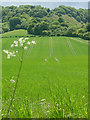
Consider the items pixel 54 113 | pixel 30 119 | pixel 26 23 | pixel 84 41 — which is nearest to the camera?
pixel 30 119

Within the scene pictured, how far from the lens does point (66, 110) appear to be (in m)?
2.94

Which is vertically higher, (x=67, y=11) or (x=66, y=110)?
(x=67, y=11)

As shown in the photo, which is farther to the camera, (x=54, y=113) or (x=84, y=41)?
(x=84, y=41)

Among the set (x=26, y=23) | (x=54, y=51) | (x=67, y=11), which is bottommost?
(x=54, y=51)

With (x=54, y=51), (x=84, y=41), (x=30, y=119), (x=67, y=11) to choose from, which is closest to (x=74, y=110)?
(x=30, y=119)

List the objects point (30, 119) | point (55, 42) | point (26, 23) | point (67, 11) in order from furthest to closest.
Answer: point (67, 11) → point (55, 42) → point (26, 23) → point (30, 119)

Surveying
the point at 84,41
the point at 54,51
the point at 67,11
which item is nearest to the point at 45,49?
the point at 54,51

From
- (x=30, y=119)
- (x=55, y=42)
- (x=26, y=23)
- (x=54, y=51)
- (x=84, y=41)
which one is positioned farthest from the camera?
(x=55, y=42)

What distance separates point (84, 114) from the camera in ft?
9.11

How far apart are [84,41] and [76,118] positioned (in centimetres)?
6117

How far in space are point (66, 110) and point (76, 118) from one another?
1.13ft

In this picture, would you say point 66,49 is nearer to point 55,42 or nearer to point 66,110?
point 55,42

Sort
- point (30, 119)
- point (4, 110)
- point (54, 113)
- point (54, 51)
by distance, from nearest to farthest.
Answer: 1. point (30, 119)
2. point (54, 113)
3. point (4, 110)
4. point (54, 51)

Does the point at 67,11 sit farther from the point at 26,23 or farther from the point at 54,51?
the point at 26,23
